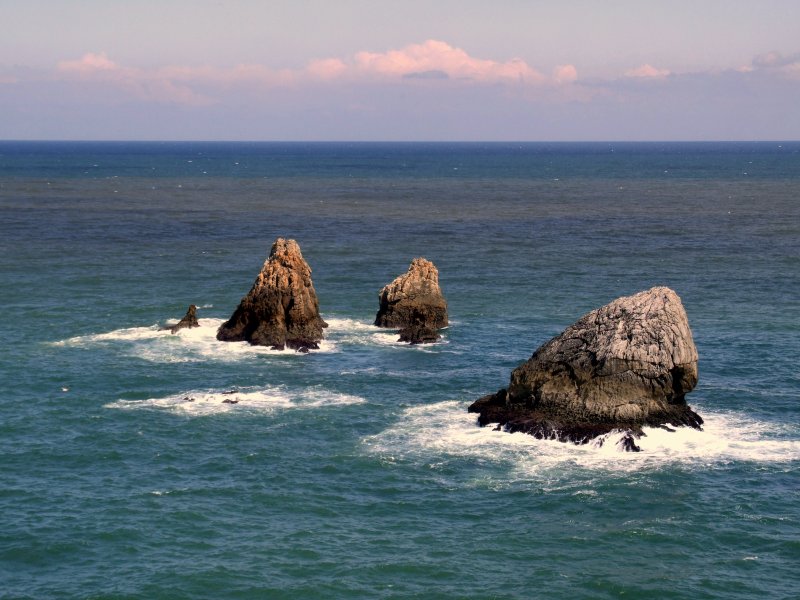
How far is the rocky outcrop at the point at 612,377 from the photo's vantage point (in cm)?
6494

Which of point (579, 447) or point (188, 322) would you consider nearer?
point (579, 447)

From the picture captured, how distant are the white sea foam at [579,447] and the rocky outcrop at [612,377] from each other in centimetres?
102

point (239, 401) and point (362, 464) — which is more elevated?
point (239, 401)

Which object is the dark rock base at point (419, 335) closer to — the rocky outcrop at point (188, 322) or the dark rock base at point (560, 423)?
the rocky outcrop at point (188, 322)

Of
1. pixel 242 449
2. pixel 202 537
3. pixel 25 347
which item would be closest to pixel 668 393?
pixel 242 449

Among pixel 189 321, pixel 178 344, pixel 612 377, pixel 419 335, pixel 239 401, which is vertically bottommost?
pixel 239 401

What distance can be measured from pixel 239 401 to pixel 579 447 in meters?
23.4

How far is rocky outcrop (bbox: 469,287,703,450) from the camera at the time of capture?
6494cm

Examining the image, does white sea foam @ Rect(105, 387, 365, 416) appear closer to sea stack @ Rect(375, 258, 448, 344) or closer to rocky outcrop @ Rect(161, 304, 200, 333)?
sea stack @ Rect(375, 258, 448, 344)

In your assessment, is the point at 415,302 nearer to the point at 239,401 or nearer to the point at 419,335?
the point at 419,335

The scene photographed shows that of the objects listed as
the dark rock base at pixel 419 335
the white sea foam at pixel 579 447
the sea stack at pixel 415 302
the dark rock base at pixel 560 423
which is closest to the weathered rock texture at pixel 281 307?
the dark rock base at pixel 419 335

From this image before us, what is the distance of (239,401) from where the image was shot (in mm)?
73125

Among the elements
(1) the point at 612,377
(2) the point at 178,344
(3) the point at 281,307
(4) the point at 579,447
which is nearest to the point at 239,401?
(3) the point at 281,307

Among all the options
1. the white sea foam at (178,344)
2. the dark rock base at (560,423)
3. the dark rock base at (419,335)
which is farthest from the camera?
the dark rock base at (419,335)
